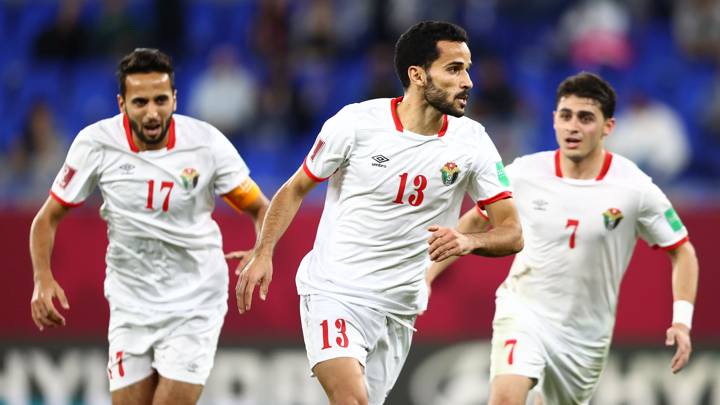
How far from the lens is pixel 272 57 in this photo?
Result: 14852 mm

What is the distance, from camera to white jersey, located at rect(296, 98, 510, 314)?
22.5ft

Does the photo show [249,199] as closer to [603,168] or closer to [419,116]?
[419,116]

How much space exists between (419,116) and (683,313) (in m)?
2.05

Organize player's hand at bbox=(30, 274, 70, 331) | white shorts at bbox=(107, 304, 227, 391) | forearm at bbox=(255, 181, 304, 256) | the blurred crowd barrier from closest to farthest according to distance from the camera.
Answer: forearm at bbox=(255, 181, 304, 256) → player's hand at bbox=(30, 274, 70, 331) → white shorts at bbox=(107, 304, 227, 391) → the blurred crowd barrier

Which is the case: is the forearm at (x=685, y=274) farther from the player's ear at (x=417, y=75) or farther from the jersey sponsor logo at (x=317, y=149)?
the jersey sponsor logo at (x=317, y=149)

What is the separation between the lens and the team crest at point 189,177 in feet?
25.3

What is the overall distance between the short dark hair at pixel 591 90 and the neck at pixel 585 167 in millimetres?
261

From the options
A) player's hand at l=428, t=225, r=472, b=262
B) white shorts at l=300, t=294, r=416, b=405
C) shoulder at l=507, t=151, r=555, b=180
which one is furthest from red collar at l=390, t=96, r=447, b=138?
shoulder at l=507, t=151, r=555, b=180

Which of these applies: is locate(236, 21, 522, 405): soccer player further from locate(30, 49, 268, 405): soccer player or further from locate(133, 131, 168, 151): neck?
locate(133, 131, 168, 151): neck

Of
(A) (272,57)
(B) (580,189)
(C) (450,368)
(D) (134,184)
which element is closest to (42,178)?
(A) (272,57)

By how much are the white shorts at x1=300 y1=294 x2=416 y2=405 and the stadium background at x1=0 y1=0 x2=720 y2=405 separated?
142 inches

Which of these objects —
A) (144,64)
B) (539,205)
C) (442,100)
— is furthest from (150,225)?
(539,205)

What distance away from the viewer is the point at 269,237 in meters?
6.71

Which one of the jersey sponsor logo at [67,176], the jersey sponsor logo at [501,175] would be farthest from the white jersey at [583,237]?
the jersey sponsor logo at [67,176]
